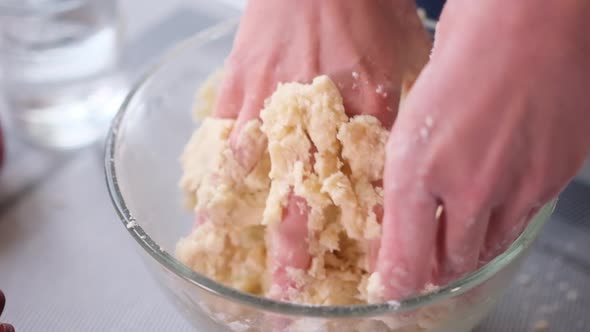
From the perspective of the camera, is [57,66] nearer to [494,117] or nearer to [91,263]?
[91,263]

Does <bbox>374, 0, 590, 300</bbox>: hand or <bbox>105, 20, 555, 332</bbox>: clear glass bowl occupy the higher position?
<bbox>374, 0, 590, 300</bbox>: hand

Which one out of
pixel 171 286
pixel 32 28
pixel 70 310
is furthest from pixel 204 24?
pixel 171 286

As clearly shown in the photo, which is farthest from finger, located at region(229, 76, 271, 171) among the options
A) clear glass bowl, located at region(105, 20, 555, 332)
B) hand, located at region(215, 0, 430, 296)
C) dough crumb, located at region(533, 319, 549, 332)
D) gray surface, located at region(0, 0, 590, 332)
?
dough crumb, located at region(533, 319, 549, 332)

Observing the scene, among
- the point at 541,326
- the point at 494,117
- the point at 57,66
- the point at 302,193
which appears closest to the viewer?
the point at 494,117

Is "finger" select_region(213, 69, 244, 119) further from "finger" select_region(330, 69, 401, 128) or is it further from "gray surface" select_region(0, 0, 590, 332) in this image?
"gray surface" select_region(0, 0, 590, 332)

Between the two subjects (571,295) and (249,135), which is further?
(571,295)

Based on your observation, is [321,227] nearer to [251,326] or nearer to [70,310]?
[251,326]

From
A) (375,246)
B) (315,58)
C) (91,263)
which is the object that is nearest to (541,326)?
(375,246)

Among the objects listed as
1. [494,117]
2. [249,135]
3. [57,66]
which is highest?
[494,117]
